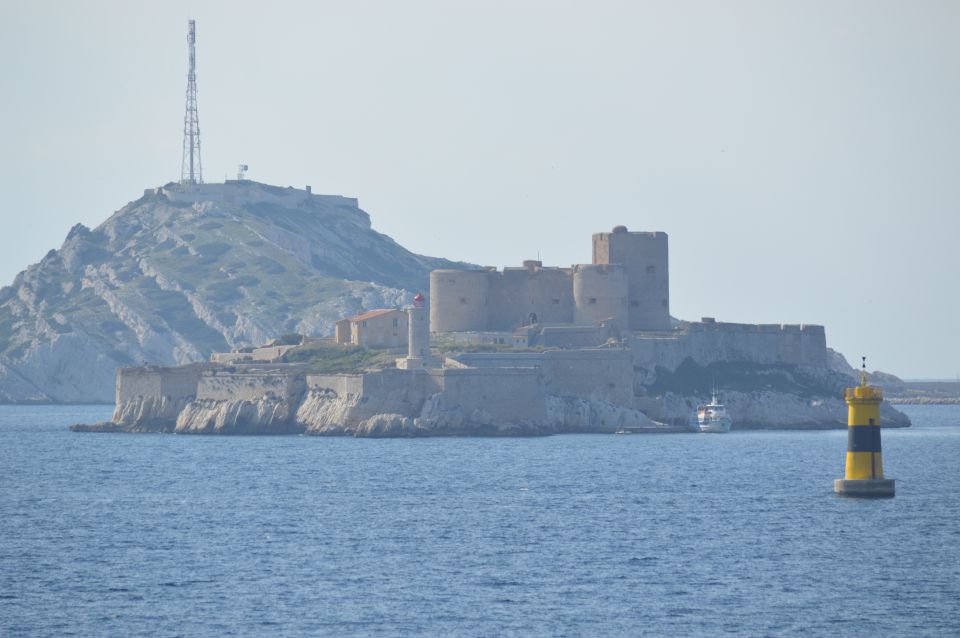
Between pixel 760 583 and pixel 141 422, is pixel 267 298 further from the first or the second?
pixel 760 583

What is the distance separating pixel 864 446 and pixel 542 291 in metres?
48.9

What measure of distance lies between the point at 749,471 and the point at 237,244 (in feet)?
344

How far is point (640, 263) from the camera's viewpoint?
96000 millimetres

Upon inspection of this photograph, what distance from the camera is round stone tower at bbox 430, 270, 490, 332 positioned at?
9519 cm

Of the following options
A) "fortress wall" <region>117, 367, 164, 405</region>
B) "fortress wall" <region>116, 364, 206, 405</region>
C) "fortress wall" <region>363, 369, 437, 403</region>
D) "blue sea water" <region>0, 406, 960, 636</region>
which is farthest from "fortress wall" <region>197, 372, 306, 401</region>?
"blue sea water" <region>0, 406, 960, 636</region>

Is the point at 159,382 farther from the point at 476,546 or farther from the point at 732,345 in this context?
the point at 476,546

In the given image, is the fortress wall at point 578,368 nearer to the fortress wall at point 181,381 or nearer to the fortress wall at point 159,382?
the fortress wall at point 181,381

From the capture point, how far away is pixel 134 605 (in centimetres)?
3562

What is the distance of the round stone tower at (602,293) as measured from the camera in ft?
303

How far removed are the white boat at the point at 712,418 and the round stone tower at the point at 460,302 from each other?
1267cm

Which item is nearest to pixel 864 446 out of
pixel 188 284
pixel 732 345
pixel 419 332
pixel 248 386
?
pixel 419 332

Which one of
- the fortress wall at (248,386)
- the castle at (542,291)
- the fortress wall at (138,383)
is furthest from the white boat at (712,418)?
the fortress wall at (138,383)

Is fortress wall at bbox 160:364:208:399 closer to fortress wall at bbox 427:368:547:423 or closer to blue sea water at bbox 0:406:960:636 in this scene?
fortress wall at bbox 427:368:547:423

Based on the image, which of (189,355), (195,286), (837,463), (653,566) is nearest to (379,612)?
(653,566)
